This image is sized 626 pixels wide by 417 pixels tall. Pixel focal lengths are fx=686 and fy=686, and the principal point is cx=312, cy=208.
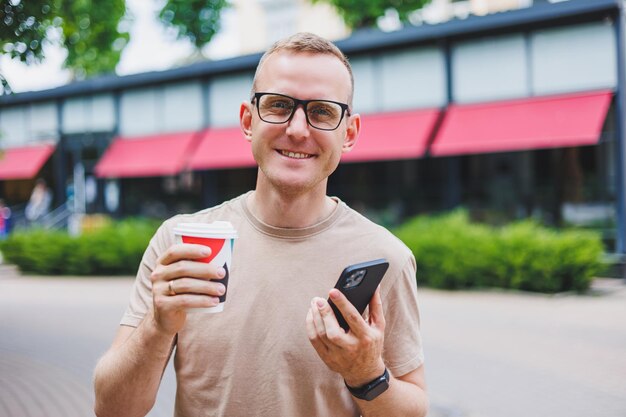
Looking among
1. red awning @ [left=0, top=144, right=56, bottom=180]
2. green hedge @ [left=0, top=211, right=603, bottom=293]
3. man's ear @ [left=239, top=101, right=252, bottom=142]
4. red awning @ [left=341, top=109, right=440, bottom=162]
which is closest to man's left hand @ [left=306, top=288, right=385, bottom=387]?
man's ear @ [left=239, top=101, right=252, bottom=142]

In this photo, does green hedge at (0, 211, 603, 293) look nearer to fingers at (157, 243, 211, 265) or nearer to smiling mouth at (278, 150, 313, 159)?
smiling mouth at (278, 150, 313, 159)

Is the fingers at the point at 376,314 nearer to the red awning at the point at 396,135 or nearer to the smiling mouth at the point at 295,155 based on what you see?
the smiling mouth at the point at 295,155

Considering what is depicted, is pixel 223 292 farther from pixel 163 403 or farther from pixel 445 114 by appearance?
pixel 445 114

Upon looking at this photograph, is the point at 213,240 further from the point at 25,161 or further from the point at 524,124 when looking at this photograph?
the point at 25,161

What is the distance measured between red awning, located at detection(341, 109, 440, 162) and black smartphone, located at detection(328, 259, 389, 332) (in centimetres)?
1515

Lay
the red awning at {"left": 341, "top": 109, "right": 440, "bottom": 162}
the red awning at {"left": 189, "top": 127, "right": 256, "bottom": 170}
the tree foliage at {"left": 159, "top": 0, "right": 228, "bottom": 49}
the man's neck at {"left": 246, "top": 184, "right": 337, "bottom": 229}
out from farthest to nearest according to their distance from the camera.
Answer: the tree foliage at {"left": 159, "top": 0, "right": 228, "bottom": 49}, the red awning at {"left": 189, "top": 127, "right": 256, "bottom": 170}, the red awning at {"left": 341, "top": 109, "right": 440, "bottom": 162}, the man's neck at {"left": 246, "top": 184, "right": 337, "bottom": 229}

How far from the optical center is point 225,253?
152 centimetres

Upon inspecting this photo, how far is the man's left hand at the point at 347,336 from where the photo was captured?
4.86ft

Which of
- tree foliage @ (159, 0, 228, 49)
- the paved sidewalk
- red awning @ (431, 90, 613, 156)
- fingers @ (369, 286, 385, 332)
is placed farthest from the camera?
tree foliage @ (159, 0, 228, 49)


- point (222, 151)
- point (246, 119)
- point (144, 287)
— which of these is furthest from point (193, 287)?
point (222, 151)

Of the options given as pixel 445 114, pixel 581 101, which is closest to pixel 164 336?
pixel 581 101

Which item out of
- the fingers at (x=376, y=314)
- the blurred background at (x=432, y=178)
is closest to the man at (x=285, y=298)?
the fingers at (x=376, y=314)

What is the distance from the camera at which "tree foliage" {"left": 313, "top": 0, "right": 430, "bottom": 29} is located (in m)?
27.6

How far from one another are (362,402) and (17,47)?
3.88 m
